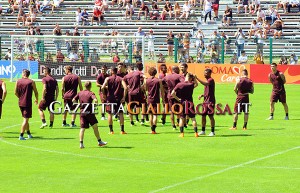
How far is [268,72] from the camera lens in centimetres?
4966

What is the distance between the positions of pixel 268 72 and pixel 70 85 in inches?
900

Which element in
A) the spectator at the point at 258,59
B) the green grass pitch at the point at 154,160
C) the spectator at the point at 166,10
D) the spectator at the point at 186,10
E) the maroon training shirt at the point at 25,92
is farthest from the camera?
the spectator at the point at 166,10

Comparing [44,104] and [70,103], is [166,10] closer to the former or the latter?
[70,103]

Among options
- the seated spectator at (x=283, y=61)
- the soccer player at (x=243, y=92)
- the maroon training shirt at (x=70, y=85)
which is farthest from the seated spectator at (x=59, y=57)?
the soccer player at (x=243, y=92)

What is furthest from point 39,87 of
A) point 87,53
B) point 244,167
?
point 244,167

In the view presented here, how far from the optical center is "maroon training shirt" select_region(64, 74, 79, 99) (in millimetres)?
29000

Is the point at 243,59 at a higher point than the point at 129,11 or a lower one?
lower

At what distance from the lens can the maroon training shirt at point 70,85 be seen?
95.1ft

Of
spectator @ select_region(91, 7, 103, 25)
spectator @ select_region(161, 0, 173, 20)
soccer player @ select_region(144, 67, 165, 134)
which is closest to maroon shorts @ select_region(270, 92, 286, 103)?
soccer player @ select_region(144, 67, 165, 134)

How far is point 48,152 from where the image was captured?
23.7 meters

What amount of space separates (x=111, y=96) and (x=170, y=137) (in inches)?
95.4

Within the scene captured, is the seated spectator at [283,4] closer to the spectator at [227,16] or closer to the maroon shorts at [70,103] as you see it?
the spectator at [227,16]

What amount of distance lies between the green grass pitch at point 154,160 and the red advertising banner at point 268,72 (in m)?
18.3


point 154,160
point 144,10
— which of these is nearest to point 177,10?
point 144,10
